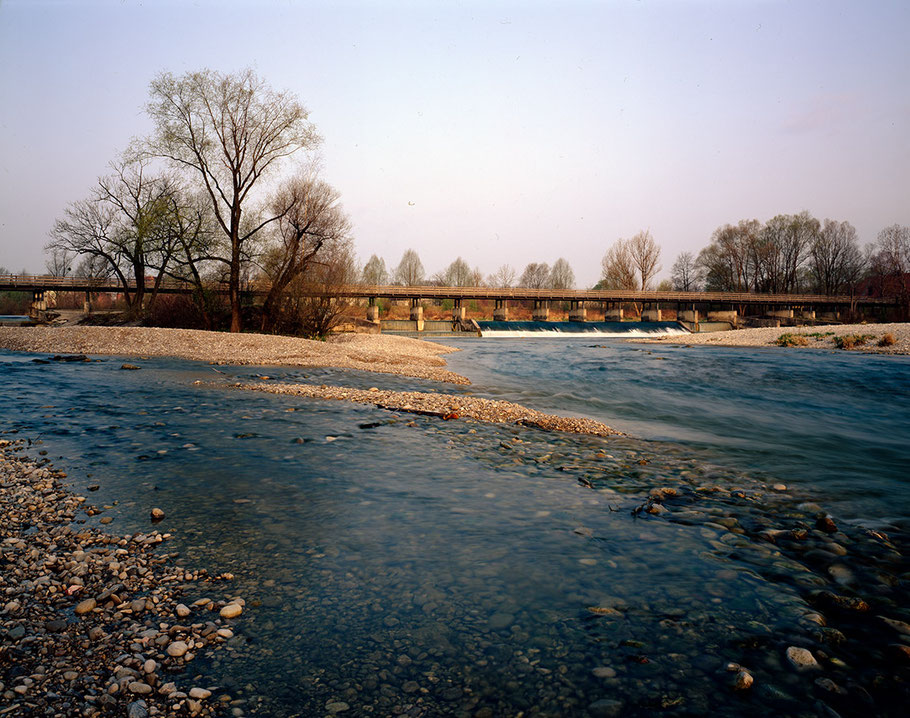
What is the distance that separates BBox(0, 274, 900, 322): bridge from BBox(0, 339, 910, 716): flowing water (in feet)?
169

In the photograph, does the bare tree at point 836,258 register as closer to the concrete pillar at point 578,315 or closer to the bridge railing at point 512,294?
the bridge railing at point 512,294

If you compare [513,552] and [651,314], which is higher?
[651,314]

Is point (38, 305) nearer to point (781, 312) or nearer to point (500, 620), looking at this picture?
point (500, 620)

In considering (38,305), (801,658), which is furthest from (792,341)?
(38,305)

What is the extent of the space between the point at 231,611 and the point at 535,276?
4946 inches

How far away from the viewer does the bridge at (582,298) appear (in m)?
57.2

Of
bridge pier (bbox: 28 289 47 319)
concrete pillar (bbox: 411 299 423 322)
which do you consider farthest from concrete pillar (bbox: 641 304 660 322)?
bridge pier (bbox: 28 289 47 319)

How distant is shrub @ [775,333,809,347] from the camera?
35812 millimetres

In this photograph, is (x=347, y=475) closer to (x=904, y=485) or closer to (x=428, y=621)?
(x=428, y=621)

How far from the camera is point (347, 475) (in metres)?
→ 6.42

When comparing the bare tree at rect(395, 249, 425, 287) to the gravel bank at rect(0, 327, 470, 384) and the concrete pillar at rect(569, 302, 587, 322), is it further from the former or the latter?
the gravel bank at rect(0, 327, 470, 384)

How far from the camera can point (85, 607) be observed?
10.7 feet

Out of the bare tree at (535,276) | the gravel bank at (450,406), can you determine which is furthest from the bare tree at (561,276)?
the gravel bank at (450,406)

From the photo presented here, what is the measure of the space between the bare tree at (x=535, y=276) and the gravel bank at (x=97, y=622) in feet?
400
